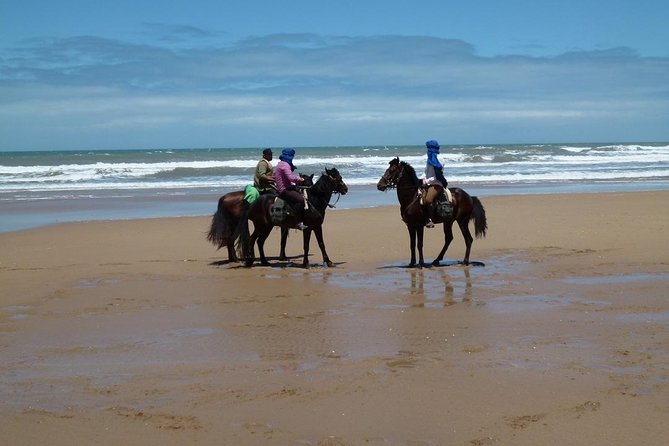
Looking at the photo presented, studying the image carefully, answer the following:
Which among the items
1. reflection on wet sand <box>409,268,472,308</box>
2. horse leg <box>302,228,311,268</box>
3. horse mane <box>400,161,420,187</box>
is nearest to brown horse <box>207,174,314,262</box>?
horse leg <box>302,228,311,268</box>

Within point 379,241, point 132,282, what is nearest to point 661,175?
point 379,241

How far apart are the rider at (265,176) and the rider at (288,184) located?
0.37 metres

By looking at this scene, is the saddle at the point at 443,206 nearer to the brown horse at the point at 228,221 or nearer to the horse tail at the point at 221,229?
the brown horse at the point at 228,221

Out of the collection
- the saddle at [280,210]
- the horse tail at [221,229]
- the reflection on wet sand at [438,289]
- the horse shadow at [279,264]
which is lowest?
the horse shadow at [279,264]

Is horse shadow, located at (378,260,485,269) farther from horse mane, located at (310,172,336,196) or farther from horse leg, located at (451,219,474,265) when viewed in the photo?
horse mane, located at (310,172,336,196)

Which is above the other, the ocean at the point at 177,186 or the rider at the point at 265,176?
the rider at the point at 265,176

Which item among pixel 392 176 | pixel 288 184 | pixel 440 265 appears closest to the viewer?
pixel 440 265

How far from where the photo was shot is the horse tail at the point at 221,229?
12852 millimetres

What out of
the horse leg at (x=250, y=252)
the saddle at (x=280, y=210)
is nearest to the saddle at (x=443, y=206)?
the saddle at (x=280, y=210)

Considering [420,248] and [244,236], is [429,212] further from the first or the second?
[244,236]

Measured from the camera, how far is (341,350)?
670 centimetres

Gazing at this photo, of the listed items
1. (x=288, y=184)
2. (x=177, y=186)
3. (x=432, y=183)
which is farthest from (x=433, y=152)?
(x=177, y=186)

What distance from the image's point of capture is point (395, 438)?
4.68 meters

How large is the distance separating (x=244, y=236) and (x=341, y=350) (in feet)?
20.1
